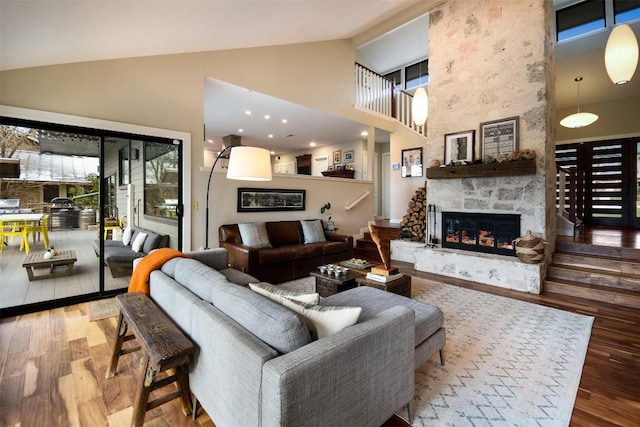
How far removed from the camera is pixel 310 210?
18.9 feet

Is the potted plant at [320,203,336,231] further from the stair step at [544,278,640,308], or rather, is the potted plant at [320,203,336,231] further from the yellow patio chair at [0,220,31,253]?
the yellow patio chair at [0,220,31,253]

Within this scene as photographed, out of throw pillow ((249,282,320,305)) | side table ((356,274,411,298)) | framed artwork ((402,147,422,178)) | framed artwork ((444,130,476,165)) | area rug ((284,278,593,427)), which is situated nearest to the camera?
throw pillow ((249,282,320,305))

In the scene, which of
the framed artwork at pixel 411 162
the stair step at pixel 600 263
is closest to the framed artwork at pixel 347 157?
the framed artwork at pixel 411 162

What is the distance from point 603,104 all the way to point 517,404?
7.89 metres

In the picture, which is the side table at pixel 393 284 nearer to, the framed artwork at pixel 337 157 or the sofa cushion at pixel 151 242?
the sofa cushion at pixel 151 242

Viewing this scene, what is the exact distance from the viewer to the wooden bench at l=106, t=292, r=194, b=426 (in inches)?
51.6

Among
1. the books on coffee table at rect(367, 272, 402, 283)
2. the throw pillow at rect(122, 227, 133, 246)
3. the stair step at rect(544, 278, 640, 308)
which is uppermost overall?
the throw pillow at rect(122, 227, 133, 246)

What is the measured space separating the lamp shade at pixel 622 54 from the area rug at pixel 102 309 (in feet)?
19.4

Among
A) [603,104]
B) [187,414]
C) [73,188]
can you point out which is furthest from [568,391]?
[603,104]

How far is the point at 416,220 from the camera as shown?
5.86 metres

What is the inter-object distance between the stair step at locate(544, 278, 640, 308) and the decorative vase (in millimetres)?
361

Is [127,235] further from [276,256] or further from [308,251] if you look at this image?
[308,251]

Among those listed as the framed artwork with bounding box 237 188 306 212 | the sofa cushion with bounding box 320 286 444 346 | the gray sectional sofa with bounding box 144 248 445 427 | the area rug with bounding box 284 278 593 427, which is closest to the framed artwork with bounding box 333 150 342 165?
the framed artwork with bounding box 237 188 306 212

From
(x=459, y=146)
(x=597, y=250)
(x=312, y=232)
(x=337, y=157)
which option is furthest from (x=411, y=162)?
(x=597, y=250)
